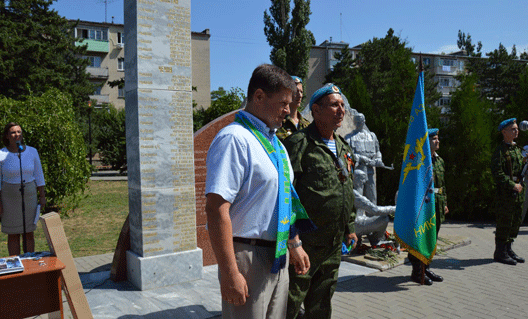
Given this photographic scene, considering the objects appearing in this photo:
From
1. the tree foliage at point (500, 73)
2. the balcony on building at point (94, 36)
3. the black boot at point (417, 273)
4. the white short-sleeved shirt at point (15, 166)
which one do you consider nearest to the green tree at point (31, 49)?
the balcony on building at point (94, 36)

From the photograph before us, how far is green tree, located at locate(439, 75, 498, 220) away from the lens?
1038cm

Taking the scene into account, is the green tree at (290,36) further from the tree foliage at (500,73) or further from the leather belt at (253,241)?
the leather belt at (253,241)

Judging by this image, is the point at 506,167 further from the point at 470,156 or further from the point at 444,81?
the point at 444,81

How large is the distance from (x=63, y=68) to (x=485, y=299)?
2771 centimetres

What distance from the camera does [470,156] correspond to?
10492 millimetres

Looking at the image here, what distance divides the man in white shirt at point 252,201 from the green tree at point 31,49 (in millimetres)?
23333

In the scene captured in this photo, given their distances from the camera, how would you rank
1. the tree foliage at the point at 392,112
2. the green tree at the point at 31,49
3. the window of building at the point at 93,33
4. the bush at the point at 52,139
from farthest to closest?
1. the window of building at the point at 93,33
2. the green tree at the point at 31,49
3. the tree foliage at the point at 392,112
4. the bush at the point at 52,139

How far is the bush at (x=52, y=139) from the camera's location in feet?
33.4

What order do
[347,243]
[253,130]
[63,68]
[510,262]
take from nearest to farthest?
[253,130], [347,243], [510,262], [63,68]

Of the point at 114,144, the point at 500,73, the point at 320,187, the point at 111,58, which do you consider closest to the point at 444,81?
the point at 500,73

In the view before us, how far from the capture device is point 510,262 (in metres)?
Result: 6.10

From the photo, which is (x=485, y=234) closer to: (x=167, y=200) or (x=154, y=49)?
(x=167, y=200)

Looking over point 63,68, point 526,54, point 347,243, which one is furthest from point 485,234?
point 526,54

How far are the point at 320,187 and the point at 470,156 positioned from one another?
9061 millimetres
